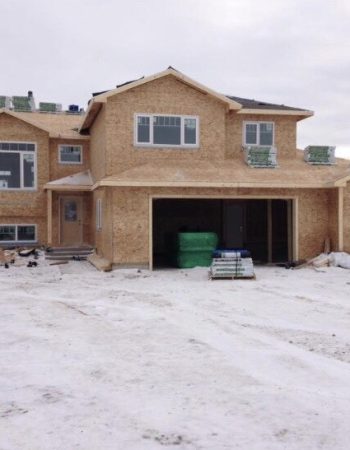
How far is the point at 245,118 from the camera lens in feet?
71.7

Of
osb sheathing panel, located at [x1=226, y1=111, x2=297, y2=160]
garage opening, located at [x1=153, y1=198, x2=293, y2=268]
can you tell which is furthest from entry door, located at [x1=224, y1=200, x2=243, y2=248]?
osb sheathing panel, located at [x1=226, y1=111, x2=297, y2=160]

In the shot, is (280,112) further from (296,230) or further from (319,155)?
(296,230)

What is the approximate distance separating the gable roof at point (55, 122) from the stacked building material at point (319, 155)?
1037cm

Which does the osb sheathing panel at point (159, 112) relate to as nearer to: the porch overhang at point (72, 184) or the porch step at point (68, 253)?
the porch overhang at point (72, 184)

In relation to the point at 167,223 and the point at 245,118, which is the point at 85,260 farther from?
the point at 245,118

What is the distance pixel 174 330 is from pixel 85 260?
41.5 feet

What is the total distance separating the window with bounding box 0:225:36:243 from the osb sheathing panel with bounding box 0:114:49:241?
0.25 m

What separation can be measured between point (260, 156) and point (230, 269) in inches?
244

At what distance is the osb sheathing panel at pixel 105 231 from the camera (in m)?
18.0

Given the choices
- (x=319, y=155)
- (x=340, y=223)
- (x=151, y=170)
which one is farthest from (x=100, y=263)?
(x=319, y=155)

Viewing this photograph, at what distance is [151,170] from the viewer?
18.4 metres

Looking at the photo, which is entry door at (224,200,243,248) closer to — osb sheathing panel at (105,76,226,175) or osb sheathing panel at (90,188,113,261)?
osb sheathing panel at (105,76,226,175)

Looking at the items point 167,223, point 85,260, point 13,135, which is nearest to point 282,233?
point 167,223

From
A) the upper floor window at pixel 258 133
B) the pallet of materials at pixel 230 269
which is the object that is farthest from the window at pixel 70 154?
the pallet of materials at pixel 230 269
